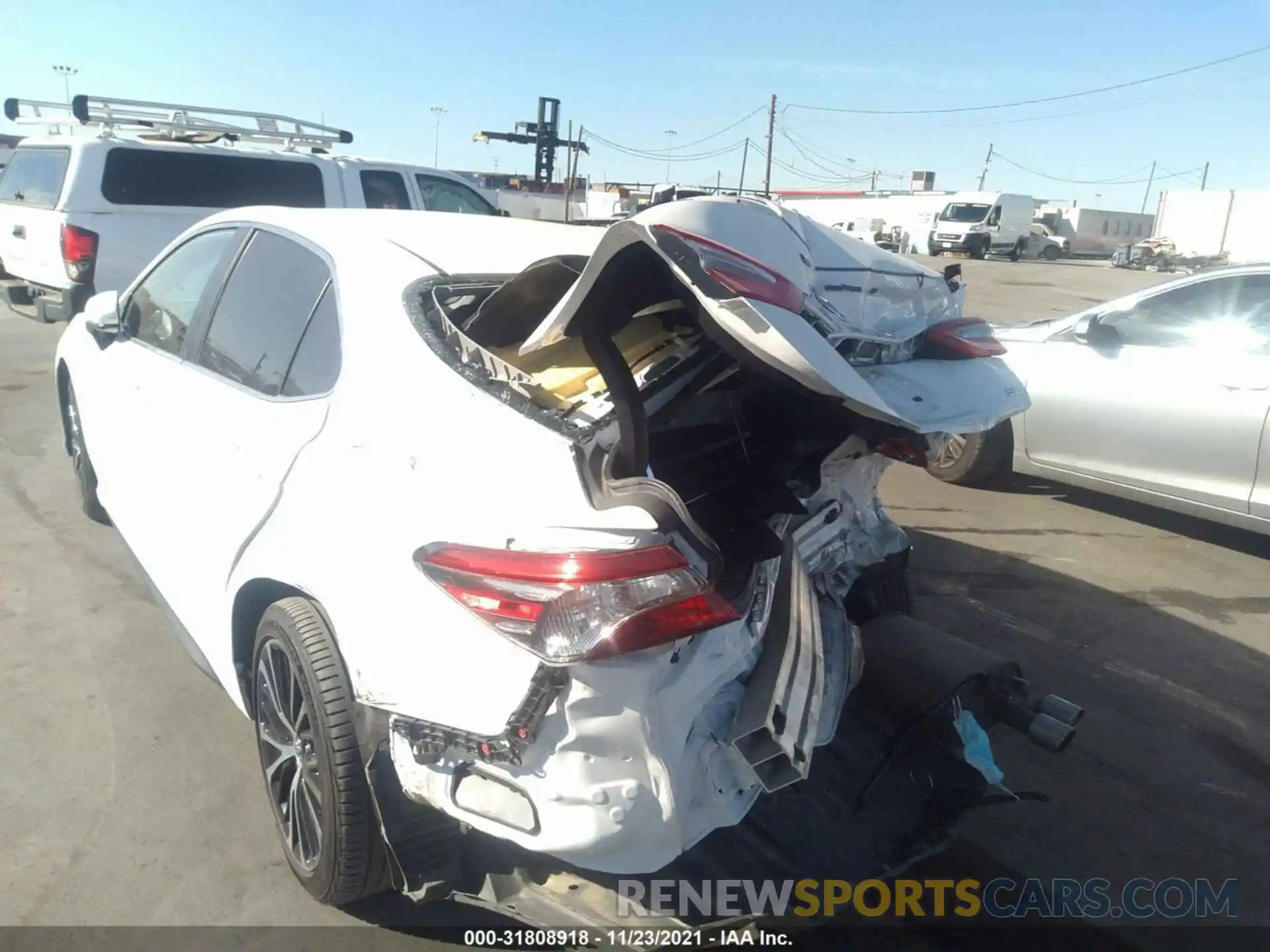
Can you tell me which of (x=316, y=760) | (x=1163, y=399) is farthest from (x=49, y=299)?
(x=1163, y=399)

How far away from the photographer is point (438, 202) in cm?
1115

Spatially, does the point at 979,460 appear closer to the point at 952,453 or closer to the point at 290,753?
the point at 952,453

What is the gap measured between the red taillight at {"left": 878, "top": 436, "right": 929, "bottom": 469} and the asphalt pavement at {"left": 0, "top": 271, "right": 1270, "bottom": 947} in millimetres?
1244

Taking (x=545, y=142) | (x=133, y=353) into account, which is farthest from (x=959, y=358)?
(x=545, y=142)

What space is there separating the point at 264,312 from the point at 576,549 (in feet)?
5.79

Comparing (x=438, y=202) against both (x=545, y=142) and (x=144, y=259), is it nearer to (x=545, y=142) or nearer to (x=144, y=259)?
(x=144, y=259)

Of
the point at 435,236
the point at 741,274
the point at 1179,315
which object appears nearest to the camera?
the point at 741,274

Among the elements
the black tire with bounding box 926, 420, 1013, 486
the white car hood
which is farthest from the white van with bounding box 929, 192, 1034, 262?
the white car hood

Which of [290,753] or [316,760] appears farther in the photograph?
[290,753]

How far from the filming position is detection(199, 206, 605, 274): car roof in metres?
2.82

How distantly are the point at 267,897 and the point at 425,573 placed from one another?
4.43 ft

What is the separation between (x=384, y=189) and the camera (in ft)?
34.8

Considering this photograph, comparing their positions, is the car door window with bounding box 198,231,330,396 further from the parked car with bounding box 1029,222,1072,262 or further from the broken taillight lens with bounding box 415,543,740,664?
the parked car with bounding box 1029,222,1072,262

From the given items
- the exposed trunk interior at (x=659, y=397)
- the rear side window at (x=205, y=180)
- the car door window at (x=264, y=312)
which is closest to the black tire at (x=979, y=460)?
the exposed trunk interior at (x=659, y=397)
